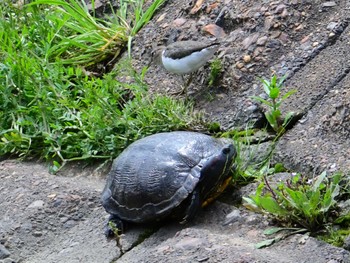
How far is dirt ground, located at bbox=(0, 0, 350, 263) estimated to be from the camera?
3229 mm

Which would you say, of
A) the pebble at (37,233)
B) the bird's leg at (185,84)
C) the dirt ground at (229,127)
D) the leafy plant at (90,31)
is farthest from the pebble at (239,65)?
the pebble at (37,233)

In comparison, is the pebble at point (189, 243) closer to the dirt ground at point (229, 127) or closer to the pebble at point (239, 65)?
the dirt ground at point (229, 127)

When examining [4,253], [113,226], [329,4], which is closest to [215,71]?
[329,4]

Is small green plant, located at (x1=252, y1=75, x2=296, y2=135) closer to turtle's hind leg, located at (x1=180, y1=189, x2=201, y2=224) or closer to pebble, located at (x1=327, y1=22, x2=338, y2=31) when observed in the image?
pebble, located at (x1=327, y1=22, x2=338, y2=31)

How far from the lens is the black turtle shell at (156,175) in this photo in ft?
11.2

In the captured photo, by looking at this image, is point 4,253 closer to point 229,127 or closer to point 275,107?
point 229,127

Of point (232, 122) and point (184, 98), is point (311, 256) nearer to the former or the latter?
point (232, 122)

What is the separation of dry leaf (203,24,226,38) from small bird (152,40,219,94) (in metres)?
0.23

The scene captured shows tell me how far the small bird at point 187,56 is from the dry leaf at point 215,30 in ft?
0.77

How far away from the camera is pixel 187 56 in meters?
4.35

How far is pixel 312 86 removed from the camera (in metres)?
4.04

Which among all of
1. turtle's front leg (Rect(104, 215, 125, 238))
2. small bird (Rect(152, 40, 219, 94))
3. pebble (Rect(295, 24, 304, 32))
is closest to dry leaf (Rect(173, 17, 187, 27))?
small bird (Rect(152, 40, 219, 94))

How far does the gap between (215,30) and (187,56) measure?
46 cm

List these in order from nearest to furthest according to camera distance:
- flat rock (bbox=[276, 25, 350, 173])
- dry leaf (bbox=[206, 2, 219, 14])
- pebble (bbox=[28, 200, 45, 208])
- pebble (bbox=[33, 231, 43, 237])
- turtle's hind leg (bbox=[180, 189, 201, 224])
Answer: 1. turtle's hind leg (bbox=[180, 189, 201, 224])
2. flat rock (bbox=[276, 25, 350, 173])
3. pebble (bbox=[33, 231, 43, 237])
4. pebble (bbox=[28, 200, 45, 208])
5. dry leaf (bbox=[206, 2, 219, 14])
